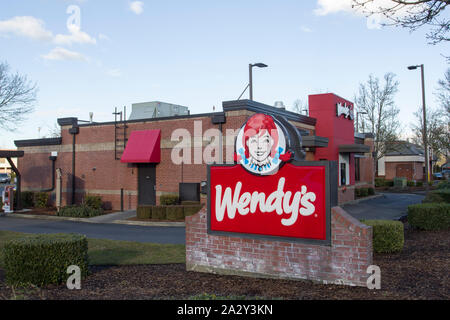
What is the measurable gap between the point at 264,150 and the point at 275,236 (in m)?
1.64

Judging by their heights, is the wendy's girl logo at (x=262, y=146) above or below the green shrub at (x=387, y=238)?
above

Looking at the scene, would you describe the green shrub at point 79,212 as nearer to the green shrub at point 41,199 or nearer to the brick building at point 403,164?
the green shrub at point 41,199

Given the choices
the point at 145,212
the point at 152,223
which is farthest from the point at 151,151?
the point at 152,223

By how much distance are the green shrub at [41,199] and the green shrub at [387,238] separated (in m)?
21.2

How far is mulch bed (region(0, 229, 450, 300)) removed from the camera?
19.5 ft

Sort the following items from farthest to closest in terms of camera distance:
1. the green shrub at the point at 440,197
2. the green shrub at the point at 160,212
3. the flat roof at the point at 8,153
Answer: the flat roof at the point at 8,153
the green shrub at the point at 160,212
the green shrub at the point at 440,197

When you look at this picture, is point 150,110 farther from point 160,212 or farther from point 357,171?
point 357,171

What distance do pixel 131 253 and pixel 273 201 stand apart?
5.11 m

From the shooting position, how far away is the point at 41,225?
18031 mm

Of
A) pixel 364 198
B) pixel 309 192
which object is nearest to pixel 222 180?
→ pixel 309 192

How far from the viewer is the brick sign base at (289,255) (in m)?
6.42

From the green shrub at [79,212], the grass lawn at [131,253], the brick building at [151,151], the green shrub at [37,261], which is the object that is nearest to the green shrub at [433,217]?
the brick building at [151,151]

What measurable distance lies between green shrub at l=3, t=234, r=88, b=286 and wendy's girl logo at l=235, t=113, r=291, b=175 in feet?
12.2
